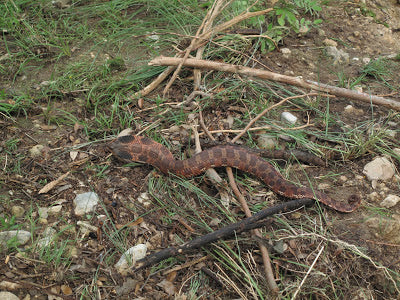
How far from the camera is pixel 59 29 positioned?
5660 mm

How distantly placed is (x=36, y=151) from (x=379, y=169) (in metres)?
3.93

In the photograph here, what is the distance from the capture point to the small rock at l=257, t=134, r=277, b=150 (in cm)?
438

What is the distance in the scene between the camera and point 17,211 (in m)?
3.62

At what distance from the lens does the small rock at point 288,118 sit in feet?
15.0

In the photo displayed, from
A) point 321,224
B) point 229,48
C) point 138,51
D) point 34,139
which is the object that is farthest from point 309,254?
point 138,51

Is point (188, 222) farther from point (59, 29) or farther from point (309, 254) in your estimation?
point (59, 29)

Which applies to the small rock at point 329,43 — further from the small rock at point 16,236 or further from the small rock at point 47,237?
the small rock at point 16,236

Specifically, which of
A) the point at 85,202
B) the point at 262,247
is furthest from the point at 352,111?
the point at 85,202

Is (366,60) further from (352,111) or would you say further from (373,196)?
(373,196)

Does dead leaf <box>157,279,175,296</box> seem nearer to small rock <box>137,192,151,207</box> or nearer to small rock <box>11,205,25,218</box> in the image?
small rock <box>137,192,151,207</box>

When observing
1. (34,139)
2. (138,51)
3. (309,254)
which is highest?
(138,51)

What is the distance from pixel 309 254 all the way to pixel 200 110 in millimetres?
2159

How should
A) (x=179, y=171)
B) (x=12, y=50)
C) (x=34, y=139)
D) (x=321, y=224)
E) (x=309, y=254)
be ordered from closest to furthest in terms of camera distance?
(x=309, y=254) < (x=321, y=224) < (x=179, y=171) < (x=34, y=139) < (x=12, y=50)

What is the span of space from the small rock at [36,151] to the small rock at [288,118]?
298cm
